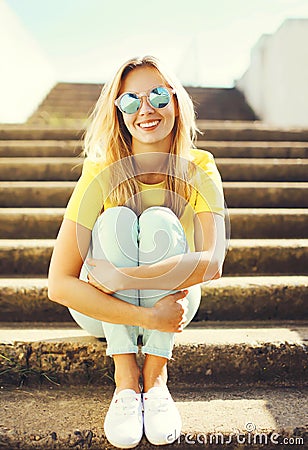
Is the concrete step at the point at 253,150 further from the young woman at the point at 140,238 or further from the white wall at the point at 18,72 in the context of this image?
the white wall at the point at 18,72

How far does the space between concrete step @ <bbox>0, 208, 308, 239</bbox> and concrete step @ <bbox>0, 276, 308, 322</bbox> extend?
0.54 metres

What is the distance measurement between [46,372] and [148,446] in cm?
45

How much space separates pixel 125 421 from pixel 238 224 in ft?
4.49

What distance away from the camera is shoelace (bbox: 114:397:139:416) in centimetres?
122

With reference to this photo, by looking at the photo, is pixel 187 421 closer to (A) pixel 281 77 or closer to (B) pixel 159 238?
(B) pixel 159 238

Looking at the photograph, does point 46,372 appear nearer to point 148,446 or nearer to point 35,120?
point 148,446

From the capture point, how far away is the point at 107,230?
4.37 feet

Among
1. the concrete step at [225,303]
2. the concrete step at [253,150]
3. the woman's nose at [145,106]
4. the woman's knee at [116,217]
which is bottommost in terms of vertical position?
the concrete step at [225,303]

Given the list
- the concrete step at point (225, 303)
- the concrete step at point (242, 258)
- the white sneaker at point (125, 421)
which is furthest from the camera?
the concrete step at point (242, 258)

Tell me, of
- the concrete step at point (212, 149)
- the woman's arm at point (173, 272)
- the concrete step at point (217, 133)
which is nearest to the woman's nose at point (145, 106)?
the woman's arm at point (173, 272)

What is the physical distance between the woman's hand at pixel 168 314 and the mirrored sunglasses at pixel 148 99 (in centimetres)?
54

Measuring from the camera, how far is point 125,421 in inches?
47.6

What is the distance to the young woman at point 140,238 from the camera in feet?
4.20

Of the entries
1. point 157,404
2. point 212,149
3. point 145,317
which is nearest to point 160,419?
point 157,404
